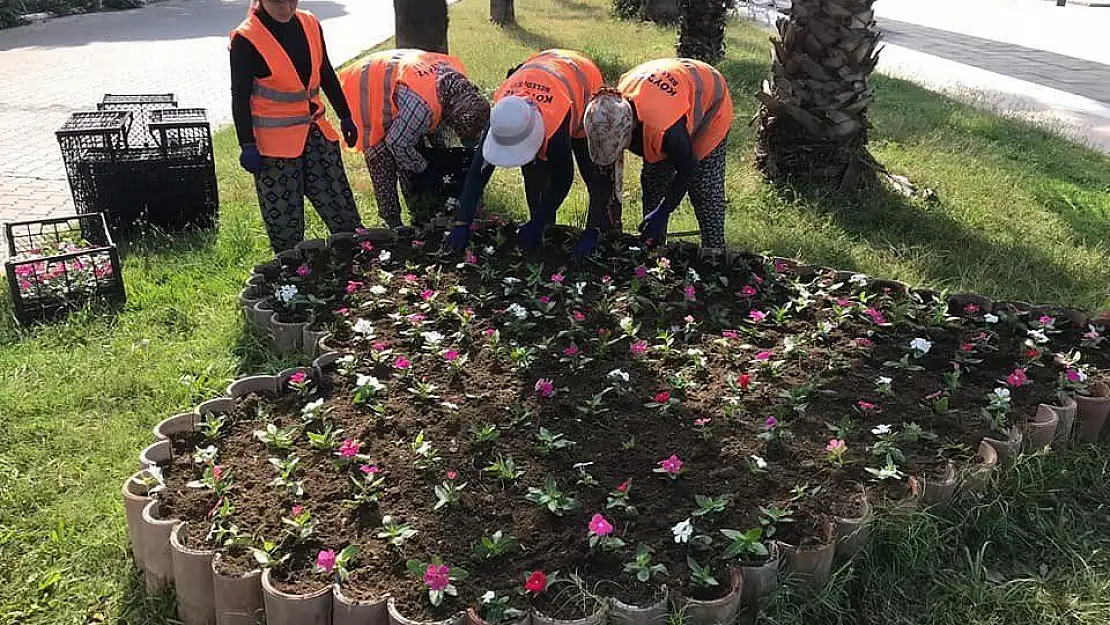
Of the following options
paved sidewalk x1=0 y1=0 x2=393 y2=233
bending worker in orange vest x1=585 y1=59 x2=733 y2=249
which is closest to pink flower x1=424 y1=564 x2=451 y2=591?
bending worker in orange vest x1=585 y1=59 x2=733 y2=249

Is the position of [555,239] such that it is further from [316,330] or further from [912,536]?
[912,536]

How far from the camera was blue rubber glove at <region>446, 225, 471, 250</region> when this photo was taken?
14.6 feet

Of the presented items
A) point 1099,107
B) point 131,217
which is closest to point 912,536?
point 131,217

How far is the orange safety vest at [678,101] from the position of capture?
13.2 ft

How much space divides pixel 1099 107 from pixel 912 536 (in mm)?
9574

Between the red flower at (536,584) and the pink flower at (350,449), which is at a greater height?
the pink flower at (350,449)

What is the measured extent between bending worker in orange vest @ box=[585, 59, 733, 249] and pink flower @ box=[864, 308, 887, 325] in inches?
40.7

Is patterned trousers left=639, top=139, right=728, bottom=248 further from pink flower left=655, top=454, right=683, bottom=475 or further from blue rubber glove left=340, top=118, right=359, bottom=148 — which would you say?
pink flower left=655, top=454, right=683, bottom=475

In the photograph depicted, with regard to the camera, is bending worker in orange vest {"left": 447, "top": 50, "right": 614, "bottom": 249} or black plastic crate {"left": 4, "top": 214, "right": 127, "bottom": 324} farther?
black plastic crate {"left": 4, "top": 214, "right": 127, "bottom": 324}

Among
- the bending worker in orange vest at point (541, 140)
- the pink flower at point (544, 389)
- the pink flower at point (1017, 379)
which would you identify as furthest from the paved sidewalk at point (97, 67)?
the pink flower at point (1017, 379)

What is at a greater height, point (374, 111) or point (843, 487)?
point (374, 111)

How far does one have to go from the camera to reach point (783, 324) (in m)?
3.89

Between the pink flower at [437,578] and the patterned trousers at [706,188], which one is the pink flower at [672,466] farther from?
the patterned trousers at [706,188]

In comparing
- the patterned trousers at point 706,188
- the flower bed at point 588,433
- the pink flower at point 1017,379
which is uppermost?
the patterned trousers at point 706,188
